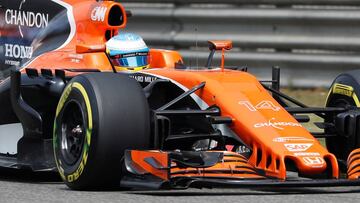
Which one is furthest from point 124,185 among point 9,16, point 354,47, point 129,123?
point 354,47

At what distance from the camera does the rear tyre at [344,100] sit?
23.9 ft

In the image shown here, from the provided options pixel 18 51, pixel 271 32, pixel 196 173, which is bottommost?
pixel 196 173

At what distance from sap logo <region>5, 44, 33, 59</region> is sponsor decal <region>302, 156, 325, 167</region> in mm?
3061

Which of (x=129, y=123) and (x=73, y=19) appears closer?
(x=129, y=123)

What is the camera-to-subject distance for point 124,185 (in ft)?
20.7

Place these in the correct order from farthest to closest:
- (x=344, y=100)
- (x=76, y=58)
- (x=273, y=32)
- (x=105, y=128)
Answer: (x=273, y=32) → (x=76, y=58) → (x=344, y=100) → (x=105, y=128)

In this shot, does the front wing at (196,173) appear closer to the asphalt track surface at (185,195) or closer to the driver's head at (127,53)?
the asphalt track surface at (185,195)

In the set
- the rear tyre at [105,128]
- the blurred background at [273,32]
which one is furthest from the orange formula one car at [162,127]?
the blurred background at [273,32]

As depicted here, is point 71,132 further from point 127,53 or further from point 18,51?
point 18,51

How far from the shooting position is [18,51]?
8.58 m

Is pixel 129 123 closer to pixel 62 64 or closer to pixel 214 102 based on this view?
pixel 214 102

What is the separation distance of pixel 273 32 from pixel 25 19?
4.69 m

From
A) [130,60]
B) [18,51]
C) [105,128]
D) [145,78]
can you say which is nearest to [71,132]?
[105,128]

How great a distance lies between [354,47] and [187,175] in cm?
632
